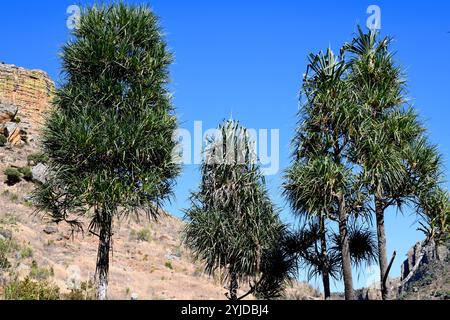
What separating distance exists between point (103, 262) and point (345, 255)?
486cm

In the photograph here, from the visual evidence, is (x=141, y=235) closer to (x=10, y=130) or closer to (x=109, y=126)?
(x=10, y=130)

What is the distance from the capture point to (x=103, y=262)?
10.9m

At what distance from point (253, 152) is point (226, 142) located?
0.87 meters

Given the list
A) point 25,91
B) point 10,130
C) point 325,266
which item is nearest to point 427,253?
point 325,266

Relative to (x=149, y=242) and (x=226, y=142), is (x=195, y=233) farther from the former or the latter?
(x=149, y=242)

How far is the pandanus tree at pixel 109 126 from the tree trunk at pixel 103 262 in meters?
0.02

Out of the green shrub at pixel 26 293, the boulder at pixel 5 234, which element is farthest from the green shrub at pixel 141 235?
the green shrub at pixel 26 293

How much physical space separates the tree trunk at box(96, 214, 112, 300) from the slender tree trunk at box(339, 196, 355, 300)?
4.73m

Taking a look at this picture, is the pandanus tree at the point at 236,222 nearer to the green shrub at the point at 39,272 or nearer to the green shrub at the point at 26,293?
the green shrub at the point at 26,293

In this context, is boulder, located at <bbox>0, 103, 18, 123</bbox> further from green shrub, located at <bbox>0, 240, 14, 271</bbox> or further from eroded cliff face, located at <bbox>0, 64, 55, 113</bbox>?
green shrub, located at <bbox>0, 240, 14, 271</bbox>

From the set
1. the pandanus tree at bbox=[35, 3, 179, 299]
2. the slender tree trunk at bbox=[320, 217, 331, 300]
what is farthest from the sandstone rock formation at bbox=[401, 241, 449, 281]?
the pandanus tree at bbox=[35, 3, 179, 299]

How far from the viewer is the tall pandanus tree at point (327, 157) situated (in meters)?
10.6

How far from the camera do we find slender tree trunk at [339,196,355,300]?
34.4ft
